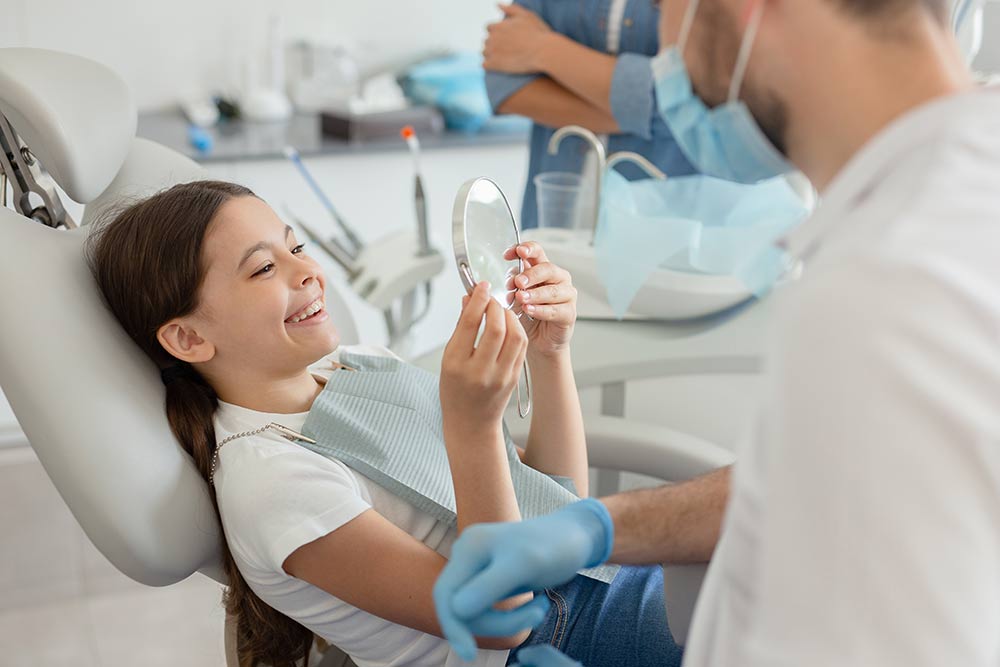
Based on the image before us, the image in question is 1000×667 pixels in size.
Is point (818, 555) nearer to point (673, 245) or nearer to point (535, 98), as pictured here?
point (673, 245)

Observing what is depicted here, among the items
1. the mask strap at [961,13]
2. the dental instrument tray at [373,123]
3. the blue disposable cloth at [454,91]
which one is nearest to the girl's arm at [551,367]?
the mask strap at [961,13]

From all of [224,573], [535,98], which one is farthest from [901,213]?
[535,98]

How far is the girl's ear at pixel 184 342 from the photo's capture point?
1.20 metres

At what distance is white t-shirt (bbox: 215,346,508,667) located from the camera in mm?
1057

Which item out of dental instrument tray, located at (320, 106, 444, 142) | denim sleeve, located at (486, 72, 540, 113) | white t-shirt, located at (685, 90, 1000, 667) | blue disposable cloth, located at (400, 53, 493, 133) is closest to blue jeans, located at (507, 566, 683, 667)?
white t-shirt, located at (685, 90, 1000, 667)

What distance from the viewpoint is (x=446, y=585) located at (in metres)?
0.77

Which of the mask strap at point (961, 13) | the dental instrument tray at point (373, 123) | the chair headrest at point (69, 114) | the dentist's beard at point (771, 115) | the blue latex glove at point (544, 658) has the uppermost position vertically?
the dentist's beard at point (771, 115)

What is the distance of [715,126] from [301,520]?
562mm

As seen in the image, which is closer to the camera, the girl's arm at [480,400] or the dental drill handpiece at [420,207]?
the girl's arm at [480,400]

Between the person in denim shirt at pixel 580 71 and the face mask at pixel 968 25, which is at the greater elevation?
the face mask at pixel 968 25

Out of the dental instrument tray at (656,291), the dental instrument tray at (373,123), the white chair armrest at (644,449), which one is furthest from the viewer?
the dental instrument tray at (373,123)

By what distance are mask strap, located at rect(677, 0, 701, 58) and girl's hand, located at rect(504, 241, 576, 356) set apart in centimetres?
34

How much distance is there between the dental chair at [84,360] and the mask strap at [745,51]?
0.54 metres

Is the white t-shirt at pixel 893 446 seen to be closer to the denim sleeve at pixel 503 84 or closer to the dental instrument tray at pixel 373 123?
the denim sleeve at pixel 503 84
